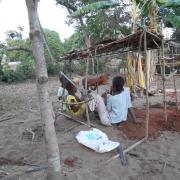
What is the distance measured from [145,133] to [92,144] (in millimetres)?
1182

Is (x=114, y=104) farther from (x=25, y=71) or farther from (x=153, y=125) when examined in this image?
(x=25, y=71)

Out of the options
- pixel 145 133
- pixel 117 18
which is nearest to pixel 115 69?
pixel 117 18

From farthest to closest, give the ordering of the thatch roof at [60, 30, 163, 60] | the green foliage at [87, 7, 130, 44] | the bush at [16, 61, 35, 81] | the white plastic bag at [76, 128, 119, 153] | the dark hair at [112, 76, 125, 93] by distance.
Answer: the bush at [16, 61, 35, 81] → the green foliage at [87, 7, 130, 44] → the dark hair at [112, 76, 125, 93] → the thatch roof at [60, 30, 163, 60] → the white plastic bag at [76, 128, 119, 153]

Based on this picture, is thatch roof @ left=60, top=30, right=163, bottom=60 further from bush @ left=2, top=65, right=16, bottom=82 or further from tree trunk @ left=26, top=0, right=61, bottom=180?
bush @ left=2, top=65, right=16, bottom=82

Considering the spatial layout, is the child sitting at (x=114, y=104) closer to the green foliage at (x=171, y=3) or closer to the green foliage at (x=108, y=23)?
the green foliage at (x=171, y=3)

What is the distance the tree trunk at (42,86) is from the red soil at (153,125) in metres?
2.26

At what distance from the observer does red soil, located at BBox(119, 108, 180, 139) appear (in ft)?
21.2

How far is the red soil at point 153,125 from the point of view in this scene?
6.45m

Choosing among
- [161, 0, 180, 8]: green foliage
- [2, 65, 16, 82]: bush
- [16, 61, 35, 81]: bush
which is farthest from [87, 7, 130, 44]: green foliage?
[161, 0, 180, 8]: green foliage

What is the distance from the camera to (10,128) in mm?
7633

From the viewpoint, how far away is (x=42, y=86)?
4125mm

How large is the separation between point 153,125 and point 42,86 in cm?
337

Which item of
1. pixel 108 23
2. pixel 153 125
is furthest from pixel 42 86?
pixel 108 23

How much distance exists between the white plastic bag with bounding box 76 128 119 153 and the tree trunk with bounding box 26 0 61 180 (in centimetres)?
132
